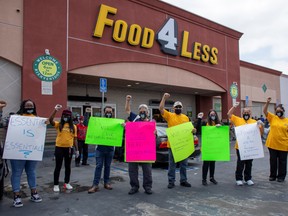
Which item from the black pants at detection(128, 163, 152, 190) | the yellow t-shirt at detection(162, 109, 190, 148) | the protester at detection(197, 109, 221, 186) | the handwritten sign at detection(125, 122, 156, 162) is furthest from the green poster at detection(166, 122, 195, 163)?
the black pants at detection(128, 163, 152, 190)

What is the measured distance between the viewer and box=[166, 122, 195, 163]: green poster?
5.83 metres

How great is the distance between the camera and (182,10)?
17.0 meters

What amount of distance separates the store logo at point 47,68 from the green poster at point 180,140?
7.36 meters

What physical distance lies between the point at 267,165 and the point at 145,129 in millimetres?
5441

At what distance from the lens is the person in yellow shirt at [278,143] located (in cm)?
648

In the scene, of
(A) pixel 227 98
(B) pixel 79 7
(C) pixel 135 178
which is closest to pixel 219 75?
(A) pixel 227 98

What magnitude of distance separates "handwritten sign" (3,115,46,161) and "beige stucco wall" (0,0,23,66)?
6701mm

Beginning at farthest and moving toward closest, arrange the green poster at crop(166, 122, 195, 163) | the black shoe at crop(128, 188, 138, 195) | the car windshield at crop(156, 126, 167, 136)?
the car windshield at crop(156, 126, 167, 136) → the green poster at crop(166, 122, 195, 163) → the black shoe at crop(128, 188, 138, 195)

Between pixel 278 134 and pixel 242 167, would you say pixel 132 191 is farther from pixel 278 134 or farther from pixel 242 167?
pixel 278 134

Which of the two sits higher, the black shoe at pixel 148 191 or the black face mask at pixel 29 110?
the black face mask at pixel 29 110

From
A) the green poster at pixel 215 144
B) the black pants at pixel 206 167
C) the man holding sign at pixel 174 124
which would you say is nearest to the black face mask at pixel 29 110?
the man holding sign at pixel 174 124

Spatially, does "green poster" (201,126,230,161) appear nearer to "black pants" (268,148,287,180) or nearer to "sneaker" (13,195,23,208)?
"black pants" (268,148,287,180)

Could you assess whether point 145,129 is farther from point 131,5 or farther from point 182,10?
point 182,10

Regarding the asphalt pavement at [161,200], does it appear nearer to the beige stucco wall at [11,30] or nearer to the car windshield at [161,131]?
the car windshield at [161,131]
